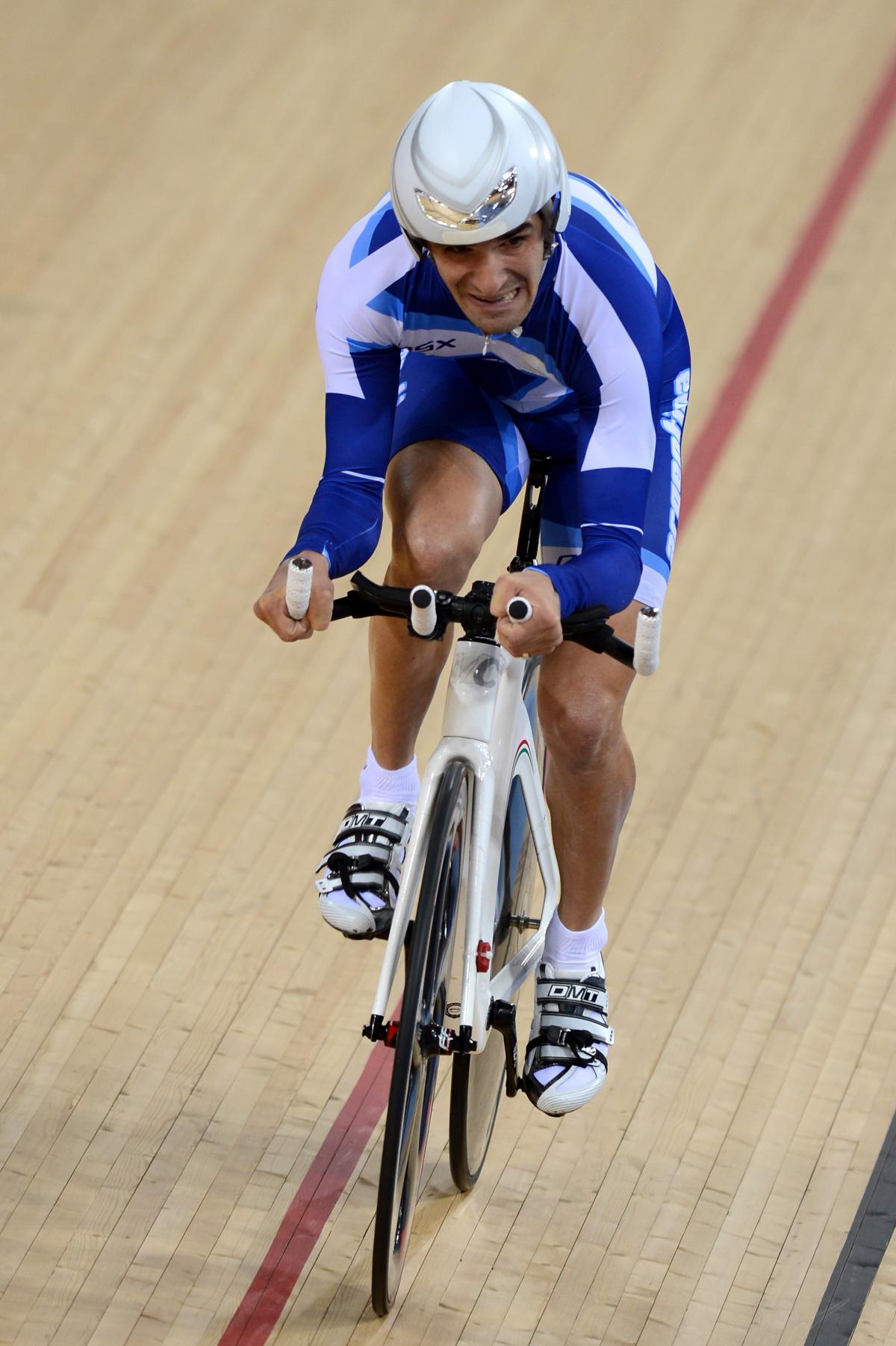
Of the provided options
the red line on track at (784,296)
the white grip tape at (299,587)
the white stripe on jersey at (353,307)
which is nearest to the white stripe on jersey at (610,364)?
the white stripe on jersey at (353,307)

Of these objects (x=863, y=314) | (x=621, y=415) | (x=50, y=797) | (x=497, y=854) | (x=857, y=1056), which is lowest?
(x=50, y=797)

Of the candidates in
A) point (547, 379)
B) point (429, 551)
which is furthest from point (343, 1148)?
point (547, 379)

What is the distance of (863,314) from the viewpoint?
4.68 metres

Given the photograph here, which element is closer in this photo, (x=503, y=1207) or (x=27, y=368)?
(x=503, y=1207)

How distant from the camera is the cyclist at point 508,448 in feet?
6.97

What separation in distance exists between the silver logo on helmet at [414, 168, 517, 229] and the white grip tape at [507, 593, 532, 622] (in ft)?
1.58

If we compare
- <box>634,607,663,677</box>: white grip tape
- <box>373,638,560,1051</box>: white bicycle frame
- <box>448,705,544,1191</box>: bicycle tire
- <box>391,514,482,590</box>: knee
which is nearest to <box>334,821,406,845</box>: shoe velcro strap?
<box>448,705,544,1191</box>: bicycle tire

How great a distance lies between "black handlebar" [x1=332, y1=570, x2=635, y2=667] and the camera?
7.05 feet

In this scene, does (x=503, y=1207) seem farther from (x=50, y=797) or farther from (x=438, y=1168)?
(x=50, y=797)

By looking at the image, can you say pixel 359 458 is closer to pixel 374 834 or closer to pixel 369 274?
pixel 369 274

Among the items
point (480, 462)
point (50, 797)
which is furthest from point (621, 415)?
point (50, 797)

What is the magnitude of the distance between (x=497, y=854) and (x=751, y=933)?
3.41 feet

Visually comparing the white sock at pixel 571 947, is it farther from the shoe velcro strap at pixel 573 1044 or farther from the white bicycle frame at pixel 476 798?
the white bicycle frame at pixel 476 798

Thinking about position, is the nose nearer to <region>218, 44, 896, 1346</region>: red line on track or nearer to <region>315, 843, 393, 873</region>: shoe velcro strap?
<region>315, 843, 393, 873</region>: shoe velcro strap
